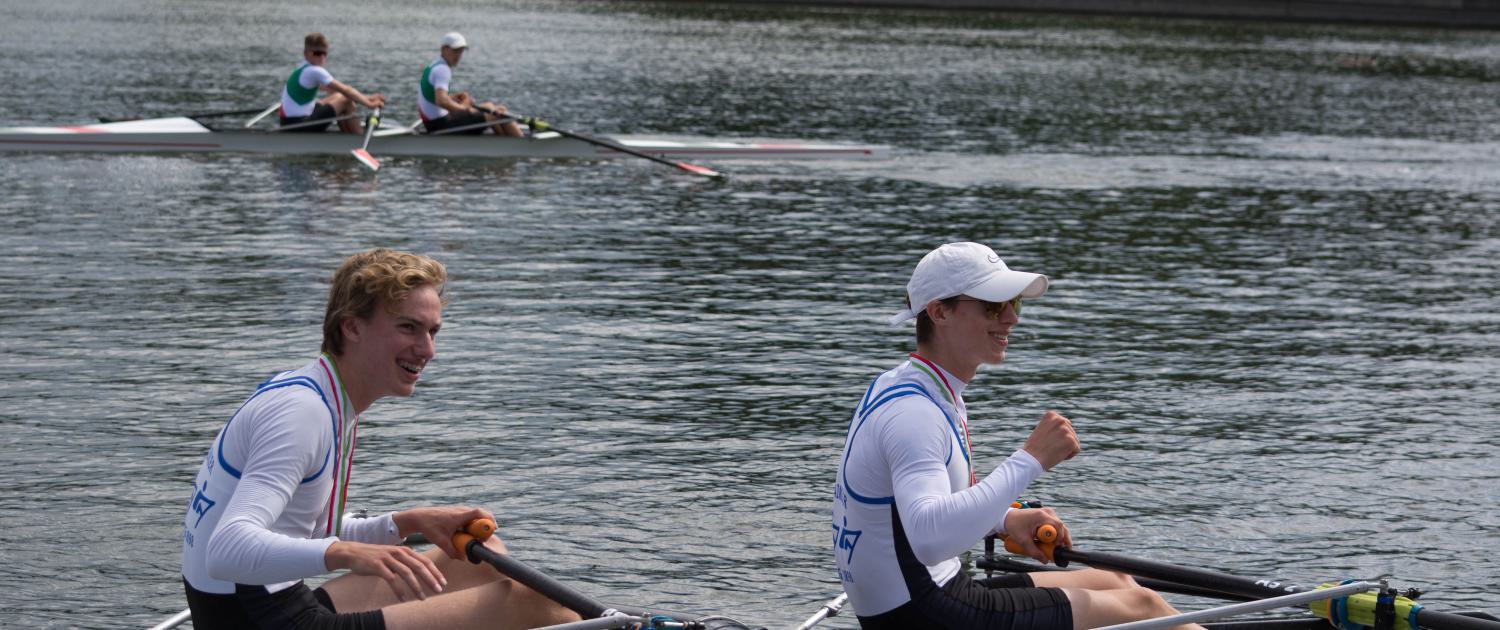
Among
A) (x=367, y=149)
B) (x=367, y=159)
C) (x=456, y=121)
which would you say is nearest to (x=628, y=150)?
(x=456, y=121)

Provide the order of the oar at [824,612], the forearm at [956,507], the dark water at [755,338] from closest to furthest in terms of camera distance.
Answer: the forearm at [956,507], the oar at [824,612], the dark water at [755,338]

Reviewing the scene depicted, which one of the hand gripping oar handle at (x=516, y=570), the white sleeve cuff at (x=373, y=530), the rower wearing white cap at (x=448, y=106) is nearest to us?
the hand gripping oar handle at (x=516, y=570)

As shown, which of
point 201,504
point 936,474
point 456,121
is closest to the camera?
point 201,504

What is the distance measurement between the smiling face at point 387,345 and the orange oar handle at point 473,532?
0.48 metres

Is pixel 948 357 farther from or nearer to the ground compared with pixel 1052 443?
farther from the ground

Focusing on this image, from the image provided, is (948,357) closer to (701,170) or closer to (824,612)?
(824,612)

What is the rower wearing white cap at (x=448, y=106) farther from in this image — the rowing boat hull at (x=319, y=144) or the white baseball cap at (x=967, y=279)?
the white baseball cap at (x=967, y=279)

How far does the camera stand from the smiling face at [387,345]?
535cm

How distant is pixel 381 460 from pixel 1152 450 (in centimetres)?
510

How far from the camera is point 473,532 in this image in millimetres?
5582

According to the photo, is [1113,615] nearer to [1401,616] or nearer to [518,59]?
[1401,616]

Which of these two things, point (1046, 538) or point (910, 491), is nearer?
point (910, 491)

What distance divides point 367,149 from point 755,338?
44.5 feet

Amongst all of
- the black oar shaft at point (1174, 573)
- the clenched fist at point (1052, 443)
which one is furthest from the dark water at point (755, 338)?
the clenched fist at point (1052, 443)
